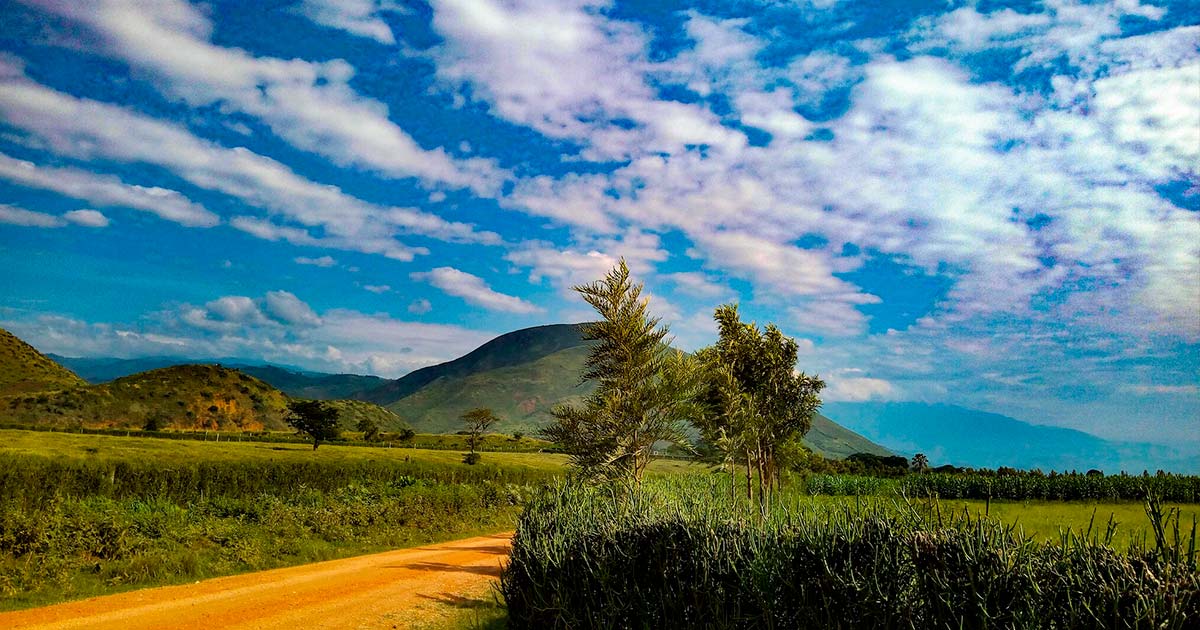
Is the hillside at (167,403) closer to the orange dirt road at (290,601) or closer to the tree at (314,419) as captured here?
the tree at (314,419)

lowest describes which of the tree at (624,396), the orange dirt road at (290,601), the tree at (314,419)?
the orange dirt road at (290,601)

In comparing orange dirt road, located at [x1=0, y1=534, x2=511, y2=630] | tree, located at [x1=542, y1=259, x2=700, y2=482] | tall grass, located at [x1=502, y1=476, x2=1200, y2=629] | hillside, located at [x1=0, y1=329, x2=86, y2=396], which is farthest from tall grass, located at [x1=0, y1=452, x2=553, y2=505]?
hillside, located at [x1=0, y1=329, x2=86, y2=396]

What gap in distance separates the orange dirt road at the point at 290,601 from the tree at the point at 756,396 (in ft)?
45.8

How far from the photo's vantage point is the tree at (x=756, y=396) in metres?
29.6

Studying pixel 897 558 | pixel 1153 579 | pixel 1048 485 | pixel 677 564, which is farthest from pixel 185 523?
pixel 1048 485

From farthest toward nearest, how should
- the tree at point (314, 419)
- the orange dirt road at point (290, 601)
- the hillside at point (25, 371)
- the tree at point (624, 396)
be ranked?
the hillside at point (25, 371)
the tree at point (314, 419)
the tree at point (624, 396)
the orange dirt road at point (290, 601)

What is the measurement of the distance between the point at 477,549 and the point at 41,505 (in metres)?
13.6

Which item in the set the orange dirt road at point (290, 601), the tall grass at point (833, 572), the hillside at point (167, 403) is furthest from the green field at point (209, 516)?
the hillside at point (167, 403)

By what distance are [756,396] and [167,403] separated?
126689mm

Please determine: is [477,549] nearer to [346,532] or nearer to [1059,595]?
[346,532]

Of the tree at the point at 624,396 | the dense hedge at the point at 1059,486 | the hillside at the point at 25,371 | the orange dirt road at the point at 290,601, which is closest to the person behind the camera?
the orange dirt road at the point at 290,601

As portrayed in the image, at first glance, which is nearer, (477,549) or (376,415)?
(477,549)

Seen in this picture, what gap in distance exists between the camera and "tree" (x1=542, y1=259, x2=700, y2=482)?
1955 centimetres

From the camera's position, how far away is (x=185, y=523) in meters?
21.1
